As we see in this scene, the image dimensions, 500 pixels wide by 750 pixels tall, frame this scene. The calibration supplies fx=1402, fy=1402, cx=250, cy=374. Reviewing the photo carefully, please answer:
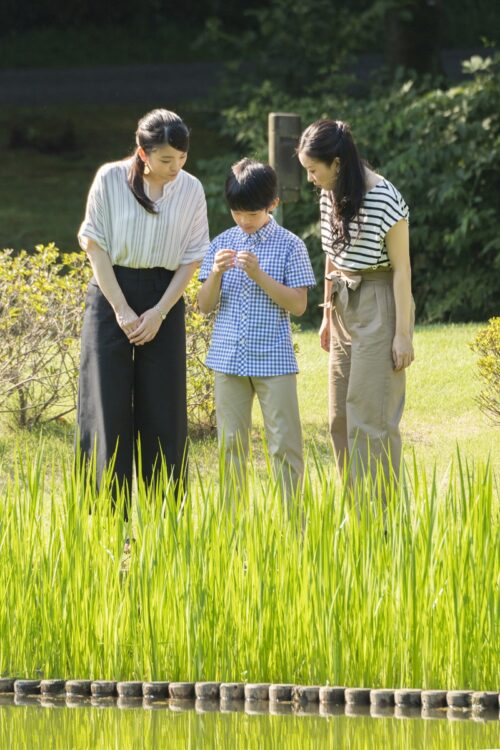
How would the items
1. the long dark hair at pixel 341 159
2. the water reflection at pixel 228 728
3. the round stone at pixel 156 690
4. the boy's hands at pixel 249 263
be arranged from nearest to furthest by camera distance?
1. the water reflection at pixel 228 728
2. the round stone at pixel 156 690
3. the long dark hair at pixel 341 159
4. the boy's hands at pixel 249 263

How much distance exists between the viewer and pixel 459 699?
167 inches

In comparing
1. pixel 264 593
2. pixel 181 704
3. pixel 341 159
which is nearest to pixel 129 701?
pixel 181 704

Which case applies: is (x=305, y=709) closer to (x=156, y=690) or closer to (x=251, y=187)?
(x=156, y=690)

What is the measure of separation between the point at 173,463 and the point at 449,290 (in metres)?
8.51

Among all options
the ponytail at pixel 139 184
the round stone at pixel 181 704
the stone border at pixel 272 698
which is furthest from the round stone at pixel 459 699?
the ponytail at pixel 139 184

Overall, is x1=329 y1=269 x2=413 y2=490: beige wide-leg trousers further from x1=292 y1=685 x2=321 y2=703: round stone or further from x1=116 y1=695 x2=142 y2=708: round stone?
x1=116 y1=695 x2=142 y2=708: round stone

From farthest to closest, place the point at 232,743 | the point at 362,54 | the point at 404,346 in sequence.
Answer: the point at 362,54 < the point at 404,346 < the point at 232,743

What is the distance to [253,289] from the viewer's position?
552 cm

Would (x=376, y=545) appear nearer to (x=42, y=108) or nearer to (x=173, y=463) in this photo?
(x=173, y=463)

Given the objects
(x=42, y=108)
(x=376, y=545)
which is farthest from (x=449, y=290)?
(x=42, y=108)

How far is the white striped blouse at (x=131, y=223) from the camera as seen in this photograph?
5387 mm

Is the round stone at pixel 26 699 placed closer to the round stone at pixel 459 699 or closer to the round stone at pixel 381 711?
the round stone at pixel 381 711

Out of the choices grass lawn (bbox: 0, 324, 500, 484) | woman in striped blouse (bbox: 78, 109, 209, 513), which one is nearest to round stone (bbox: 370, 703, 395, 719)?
woman in striped blouse (bbox: 78, 109, 209, 513)

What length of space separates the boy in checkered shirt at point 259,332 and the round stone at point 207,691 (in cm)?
121
